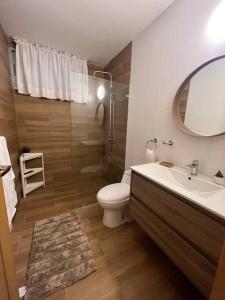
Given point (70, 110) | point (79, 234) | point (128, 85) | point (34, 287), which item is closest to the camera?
point (34, 287)

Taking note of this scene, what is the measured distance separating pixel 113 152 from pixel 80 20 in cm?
191

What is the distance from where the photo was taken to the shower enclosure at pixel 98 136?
241 cm

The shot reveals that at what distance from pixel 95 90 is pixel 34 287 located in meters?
2.54

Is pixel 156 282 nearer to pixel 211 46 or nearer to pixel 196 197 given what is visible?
pixel 196 197

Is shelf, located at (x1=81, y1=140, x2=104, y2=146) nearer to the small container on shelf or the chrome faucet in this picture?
the chrome faucet

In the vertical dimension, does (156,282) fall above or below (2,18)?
below

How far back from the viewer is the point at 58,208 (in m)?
1.99

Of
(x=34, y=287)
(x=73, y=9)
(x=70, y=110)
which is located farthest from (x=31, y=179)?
(x=73, y=9)

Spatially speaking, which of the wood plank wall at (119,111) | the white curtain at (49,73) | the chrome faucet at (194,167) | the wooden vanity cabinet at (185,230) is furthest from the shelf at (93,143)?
the chrome faucet at (194,167)

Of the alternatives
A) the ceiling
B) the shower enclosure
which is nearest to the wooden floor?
the shower enclosure

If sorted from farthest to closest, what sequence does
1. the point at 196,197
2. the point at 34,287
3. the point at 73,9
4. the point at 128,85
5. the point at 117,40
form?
the point at 128,85
the point at 117,40
the point at 73,9
the point at 34,287
the point at 196,197

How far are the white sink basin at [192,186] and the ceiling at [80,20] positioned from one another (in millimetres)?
1639

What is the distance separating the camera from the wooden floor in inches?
40.5

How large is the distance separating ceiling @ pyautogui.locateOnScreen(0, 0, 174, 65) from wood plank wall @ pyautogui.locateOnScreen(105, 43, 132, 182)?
20 cm
